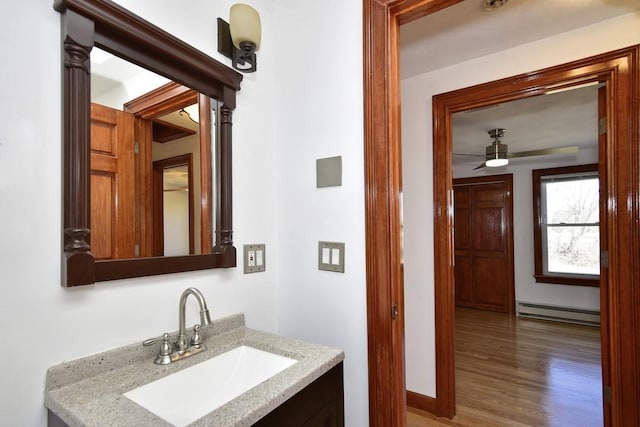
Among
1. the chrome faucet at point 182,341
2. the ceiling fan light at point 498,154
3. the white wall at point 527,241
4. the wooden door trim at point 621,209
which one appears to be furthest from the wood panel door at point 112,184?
the white wall at point 527,241

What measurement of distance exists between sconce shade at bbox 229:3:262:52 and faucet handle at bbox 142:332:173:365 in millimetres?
1128

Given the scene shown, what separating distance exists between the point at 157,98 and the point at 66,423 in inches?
39.9

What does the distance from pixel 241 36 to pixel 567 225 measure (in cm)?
521

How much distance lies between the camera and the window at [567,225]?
169 inches

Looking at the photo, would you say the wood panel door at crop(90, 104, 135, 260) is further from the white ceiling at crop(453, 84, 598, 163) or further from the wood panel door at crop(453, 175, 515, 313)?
the wood panel door at crop(453, 175, 515, 313)

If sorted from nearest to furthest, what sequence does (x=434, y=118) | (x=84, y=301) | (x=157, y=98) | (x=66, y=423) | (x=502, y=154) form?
(x=66, y=423) → (x=84, y=301) → (x=157, y=98) → (x=434, y=118) → (x=502, y=154)

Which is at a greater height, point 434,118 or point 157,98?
point 434,118

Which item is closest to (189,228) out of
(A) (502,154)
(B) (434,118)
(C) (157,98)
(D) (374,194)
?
(C) (157,98)

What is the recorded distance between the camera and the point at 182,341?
1048 millimetres

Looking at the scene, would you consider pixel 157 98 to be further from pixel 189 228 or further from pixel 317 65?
pixel 317 65

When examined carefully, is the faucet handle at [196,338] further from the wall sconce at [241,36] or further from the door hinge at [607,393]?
the door hinge at [607,393]

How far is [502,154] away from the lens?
11.3ft

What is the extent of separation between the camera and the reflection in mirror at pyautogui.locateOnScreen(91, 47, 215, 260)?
0.94 meters

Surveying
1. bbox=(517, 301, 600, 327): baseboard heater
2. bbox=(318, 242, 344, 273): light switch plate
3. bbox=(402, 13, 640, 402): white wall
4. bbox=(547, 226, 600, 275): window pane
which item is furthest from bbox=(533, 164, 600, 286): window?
bbox=(318, 242, 344, 273): light switch plate
